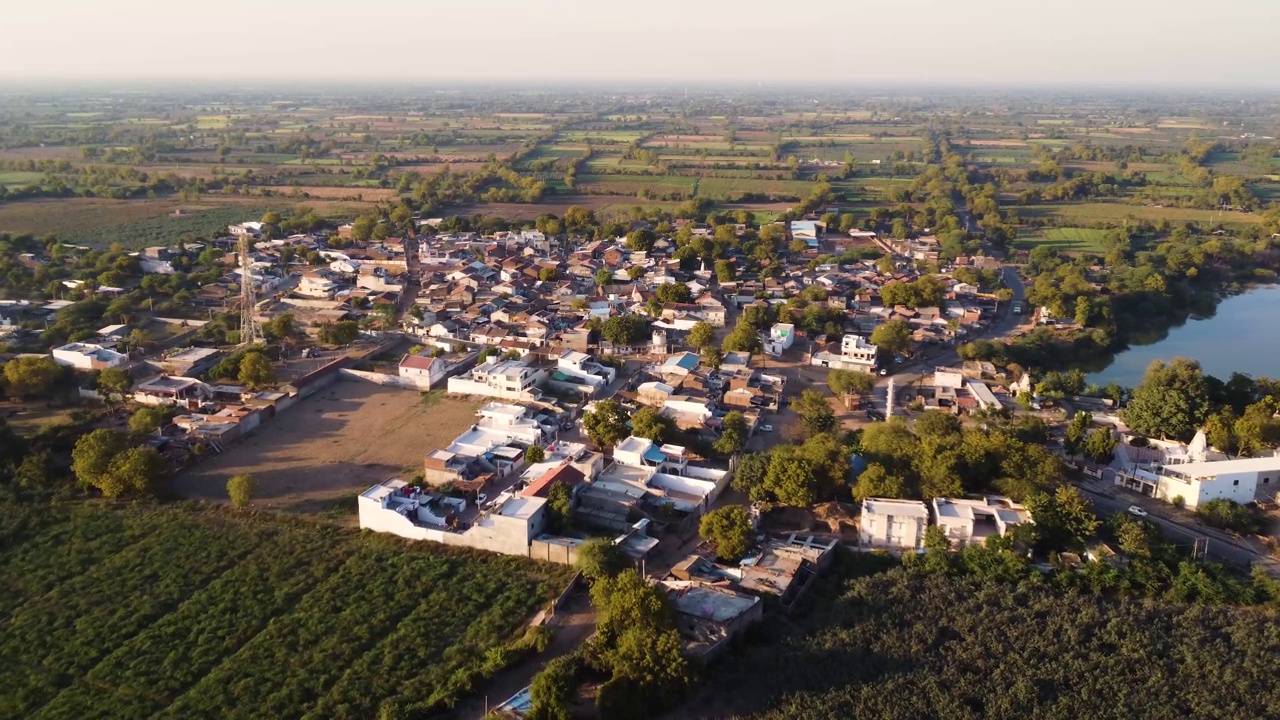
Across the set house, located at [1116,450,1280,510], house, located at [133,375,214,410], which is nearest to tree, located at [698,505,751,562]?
house, located at [1116,450,1280,510]

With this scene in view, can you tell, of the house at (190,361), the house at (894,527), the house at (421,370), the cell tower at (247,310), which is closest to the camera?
the house at (894,527)

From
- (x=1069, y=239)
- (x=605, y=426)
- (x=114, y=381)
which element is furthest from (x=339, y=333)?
(x=1069, y=239)

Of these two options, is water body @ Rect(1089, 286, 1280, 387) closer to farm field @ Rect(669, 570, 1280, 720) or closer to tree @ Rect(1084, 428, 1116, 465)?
tree @ Rect(1084, 428, 1116, 465)

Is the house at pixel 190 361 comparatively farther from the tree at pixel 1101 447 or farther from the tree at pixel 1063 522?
the tree at pixel 1101 447

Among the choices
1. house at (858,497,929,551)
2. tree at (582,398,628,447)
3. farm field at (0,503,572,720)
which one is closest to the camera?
farm field at (0,503,572,720)

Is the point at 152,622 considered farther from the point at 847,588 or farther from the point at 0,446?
the point at 847,588

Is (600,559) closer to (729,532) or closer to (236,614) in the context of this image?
(729,532)

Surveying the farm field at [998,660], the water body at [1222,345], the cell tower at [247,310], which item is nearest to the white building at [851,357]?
the water body at [1222,345]

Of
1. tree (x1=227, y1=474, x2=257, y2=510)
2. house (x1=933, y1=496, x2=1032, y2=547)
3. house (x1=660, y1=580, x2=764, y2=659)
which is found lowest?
house (x1=660, y1=580, x2=764, y2=659)
